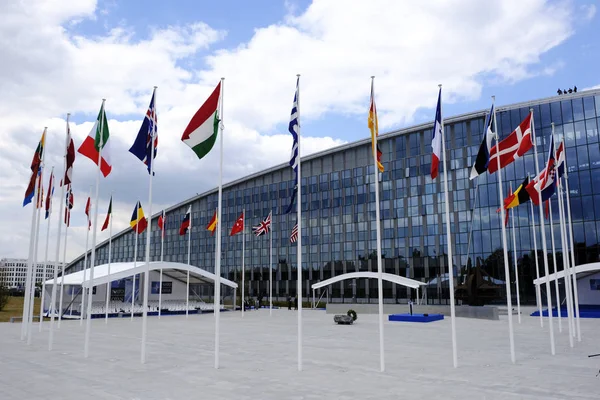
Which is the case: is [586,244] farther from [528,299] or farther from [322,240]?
[322,240]

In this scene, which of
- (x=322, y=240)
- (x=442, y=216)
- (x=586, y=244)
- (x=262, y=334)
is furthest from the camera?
(x=322, y=240)

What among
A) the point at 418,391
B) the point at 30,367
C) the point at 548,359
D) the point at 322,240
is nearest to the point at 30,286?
the point at 30,367

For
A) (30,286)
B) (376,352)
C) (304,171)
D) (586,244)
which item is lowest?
(376,352)

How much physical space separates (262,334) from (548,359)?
14407 mm

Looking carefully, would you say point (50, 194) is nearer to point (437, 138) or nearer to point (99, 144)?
point (99, 144)

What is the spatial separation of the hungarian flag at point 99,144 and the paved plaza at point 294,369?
6751 millimetres

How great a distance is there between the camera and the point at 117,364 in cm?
1564

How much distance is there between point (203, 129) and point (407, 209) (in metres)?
54.0

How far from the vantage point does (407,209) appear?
6600cm

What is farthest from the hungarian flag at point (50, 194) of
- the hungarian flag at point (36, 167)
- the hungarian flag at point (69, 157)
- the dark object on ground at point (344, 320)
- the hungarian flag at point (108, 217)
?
the dark object on ground at point (344, 320)

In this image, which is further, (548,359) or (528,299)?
(528,299)

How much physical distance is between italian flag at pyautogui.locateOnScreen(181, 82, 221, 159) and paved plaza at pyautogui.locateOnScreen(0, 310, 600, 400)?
21.1ft

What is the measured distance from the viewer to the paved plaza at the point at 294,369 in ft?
37.7

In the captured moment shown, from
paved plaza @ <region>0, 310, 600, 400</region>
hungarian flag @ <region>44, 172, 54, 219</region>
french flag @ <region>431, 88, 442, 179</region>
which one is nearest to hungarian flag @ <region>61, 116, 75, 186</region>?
hungarian flag @ <region>44, 172, 54, 219</region>
